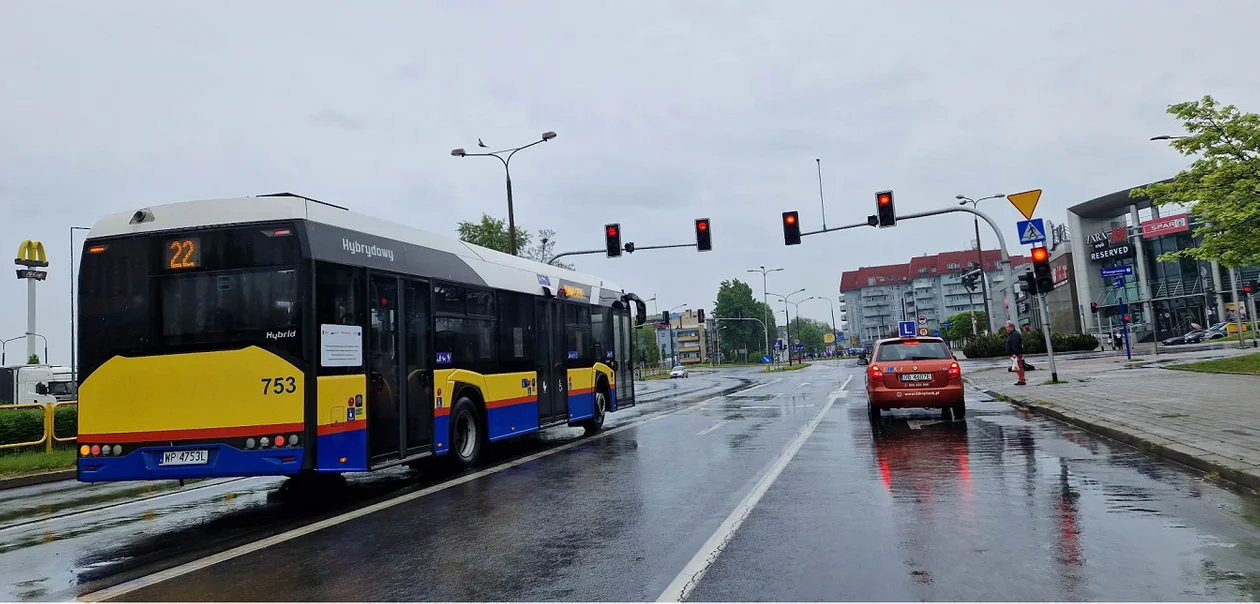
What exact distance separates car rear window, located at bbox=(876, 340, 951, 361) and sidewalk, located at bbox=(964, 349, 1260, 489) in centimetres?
225

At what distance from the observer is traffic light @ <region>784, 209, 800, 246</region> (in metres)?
26.3

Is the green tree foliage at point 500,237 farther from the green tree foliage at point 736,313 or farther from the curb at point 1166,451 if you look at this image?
the green tree foliage at point 736,313

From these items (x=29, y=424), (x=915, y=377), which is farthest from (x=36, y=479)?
(x=915, y=377)

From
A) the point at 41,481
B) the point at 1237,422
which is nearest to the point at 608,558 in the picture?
the point at 1237,422

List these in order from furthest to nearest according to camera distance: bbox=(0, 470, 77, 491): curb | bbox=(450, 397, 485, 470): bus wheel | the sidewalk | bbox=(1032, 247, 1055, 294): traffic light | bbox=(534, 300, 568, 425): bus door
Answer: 1. bbox=(1032, 247, 1055, 294): traffic light
2. bbox=(534, 300, 568, 425): bus door
3. bbox=(0, 470, 77, 491): curb
4. bbox=(450, 397, 485, 470): bus wheel
5. the sidewalk

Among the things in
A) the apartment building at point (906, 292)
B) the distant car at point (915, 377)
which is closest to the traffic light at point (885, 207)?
the distant car at point (915, 377)

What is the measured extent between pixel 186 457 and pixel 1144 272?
70731 mm

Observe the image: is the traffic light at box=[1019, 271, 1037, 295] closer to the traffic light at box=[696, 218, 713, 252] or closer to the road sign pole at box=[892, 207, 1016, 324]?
the road sign pole at box=[892, 207, 1016, 324]

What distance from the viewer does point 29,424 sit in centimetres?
1575

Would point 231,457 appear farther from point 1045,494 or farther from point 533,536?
point 1045,494

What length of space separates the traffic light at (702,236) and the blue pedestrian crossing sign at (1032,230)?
10.4 metres

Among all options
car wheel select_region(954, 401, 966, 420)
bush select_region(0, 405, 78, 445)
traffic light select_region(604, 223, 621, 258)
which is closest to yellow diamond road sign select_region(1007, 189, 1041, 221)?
car wheel select_region(954, 401, 966, 420)

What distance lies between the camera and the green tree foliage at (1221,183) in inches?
747

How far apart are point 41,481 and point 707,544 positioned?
13031 mm
